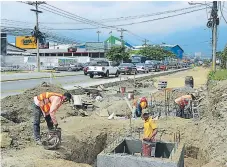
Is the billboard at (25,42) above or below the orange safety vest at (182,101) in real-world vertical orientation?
above

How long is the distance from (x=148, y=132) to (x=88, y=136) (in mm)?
3176

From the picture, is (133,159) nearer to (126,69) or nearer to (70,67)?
(126,69)

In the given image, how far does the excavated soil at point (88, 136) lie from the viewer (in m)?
8.19

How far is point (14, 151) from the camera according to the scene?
8320 mm

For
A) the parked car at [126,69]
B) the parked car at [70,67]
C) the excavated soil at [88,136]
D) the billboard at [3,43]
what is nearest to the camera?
the excavated soil at [88,136]

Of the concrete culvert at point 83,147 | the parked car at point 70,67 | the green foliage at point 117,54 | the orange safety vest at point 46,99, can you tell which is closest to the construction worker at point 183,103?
the concrete culvert at point 83,147

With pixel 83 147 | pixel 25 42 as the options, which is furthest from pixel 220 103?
pixel 25 42

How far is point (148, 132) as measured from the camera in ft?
28.2

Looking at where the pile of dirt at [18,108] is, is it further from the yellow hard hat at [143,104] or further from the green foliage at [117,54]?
the green foliage at [117,54]

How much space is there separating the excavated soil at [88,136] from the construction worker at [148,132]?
1467 mm

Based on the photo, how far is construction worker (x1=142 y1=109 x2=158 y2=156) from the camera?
8.42 metres

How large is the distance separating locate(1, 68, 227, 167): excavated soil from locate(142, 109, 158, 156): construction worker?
57.7 inches

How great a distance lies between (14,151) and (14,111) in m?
6.07

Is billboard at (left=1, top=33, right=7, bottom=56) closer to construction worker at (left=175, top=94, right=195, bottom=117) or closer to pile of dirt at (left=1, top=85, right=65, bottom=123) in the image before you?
pile of dirt at (left=1, top=85, right=65, bottom=123)
